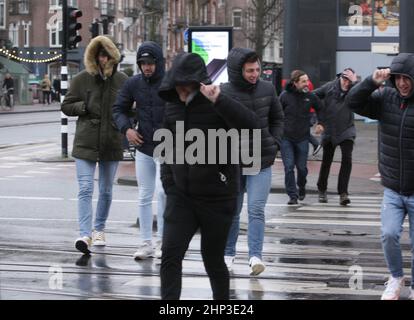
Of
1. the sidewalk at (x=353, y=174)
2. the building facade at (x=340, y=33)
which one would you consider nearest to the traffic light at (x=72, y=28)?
the sidewalk at (x=353, y=174)

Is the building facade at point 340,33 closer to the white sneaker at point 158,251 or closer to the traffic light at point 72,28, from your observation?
the traffic light at point 72,28

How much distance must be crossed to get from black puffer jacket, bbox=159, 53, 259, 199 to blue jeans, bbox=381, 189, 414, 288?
1.50 metres

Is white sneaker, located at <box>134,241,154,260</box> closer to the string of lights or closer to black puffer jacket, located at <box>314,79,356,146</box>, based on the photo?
black puffer jacket, located at <box>314,79,356,146</box>

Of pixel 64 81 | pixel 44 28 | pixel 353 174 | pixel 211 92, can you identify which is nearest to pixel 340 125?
pixel 353 174

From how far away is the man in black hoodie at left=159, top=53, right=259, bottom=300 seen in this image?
661cm

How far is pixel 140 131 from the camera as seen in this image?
32.0 feet

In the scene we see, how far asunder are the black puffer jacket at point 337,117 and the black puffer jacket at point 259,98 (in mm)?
6032

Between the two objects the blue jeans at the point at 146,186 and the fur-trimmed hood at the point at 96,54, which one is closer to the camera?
the blue jeans at the point at 146,186

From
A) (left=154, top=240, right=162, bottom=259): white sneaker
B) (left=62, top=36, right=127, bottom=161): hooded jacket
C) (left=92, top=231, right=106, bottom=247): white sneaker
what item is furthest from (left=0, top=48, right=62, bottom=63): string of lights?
(left=154, top=240, right=162, bottom=259): white sneaker

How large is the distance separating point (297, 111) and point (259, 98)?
615 cm

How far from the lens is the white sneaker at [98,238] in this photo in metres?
10.6

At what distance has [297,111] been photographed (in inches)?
594

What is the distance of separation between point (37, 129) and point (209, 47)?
21019mm
